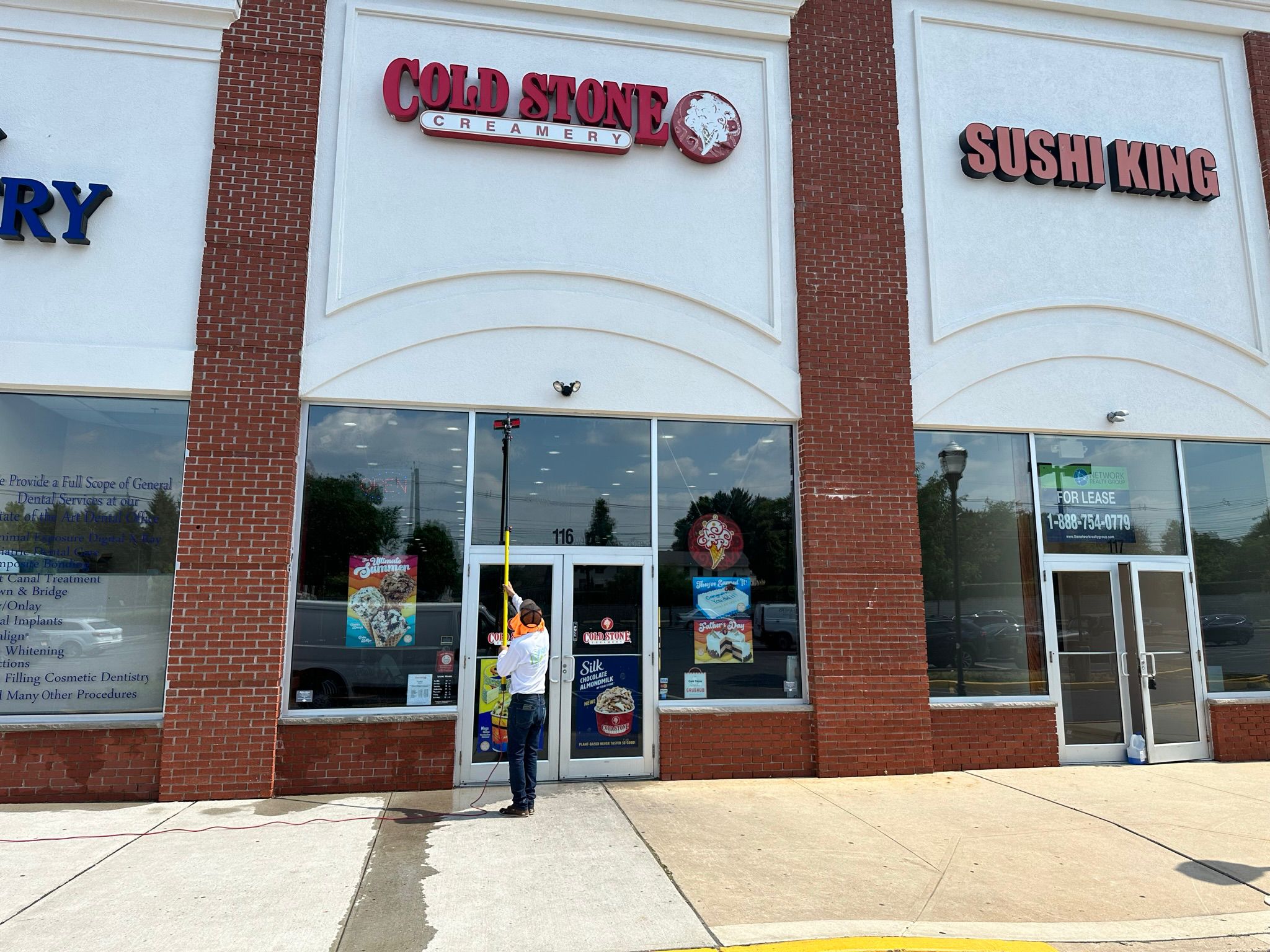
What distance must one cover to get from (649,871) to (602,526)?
3902mm

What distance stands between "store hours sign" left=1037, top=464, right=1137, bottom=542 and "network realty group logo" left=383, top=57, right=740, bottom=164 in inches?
217

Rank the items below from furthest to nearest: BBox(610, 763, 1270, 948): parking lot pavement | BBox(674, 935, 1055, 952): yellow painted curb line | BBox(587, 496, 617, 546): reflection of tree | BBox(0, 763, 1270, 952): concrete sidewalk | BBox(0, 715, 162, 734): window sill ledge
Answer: BBox(587, 496, 617, 546): reflection of tree → BBox(0, 715, 162, 734): window sill ledge → BBox(610, 763, 1270, 948): parking lot pavement → BBox(0, 763, 1270, 952): concrete sidewalk → BBox(674, 935, 1055, 952): yellow painted curb line

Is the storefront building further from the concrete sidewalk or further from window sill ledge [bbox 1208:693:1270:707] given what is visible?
the concrete sidewalk

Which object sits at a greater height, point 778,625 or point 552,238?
point 552,238

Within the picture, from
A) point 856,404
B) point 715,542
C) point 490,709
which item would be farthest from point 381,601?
point 856,404

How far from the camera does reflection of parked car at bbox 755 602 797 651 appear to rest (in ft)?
30.2

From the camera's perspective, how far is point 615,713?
28.6 feet

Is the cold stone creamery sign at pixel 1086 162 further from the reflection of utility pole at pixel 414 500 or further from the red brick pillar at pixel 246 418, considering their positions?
the red brick pillar at pixel 246 418

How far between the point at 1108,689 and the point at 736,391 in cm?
559

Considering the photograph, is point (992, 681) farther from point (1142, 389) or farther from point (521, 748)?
point (521, 748)

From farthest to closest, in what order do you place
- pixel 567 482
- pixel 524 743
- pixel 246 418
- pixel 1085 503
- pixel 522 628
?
pixel 1085 503 → pixel 567 482 → pixel 246 418 → pixel 522 628 → pixel 524 743

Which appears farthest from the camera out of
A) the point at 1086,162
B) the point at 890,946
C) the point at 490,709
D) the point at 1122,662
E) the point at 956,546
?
the point at 1086,162

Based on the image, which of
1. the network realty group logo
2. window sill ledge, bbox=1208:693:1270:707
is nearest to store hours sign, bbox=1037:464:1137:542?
window sill ledge, bbox=1208:693:1270:707

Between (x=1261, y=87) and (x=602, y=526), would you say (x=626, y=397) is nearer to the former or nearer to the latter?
(x=602, y=526)
